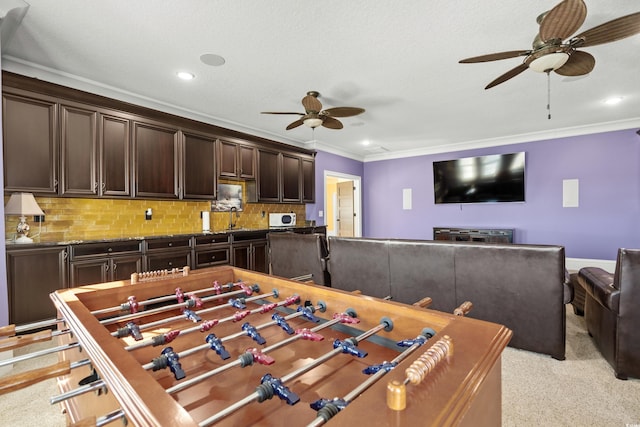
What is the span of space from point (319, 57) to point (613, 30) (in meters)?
2.16

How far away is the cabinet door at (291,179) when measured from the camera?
5596 mm

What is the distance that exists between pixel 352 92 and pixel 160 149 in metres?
2.54

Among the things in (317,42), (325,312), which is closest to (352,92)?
(317,42)

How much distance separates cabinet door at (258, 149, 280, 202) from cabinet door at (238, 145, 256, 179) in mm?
124

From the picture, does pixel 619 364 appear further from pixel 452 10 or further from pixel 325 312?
pixel 452 10

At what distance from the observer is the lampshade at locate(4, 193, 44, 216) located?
2.72m

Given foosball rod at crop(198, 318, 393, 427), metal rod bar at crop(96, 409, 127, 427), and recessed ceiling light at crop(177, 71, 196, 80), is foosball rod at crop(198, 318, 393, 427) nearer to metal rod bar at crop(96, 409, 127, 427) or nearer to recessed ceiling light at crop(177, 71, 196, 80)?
metal rod bar at crop(96, 409, 127, 427)

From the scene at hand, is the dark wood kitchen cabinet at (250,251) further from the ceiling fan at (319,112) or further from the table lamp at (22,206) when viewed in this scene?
the table lamp at (22,206)

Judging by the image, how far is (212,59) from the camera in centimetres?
290

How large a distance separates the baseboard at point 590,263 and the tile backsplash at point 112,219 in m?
5.90

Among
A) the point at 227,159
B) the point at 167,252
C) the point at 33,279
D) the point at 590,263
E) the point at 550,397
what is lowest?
the point at 550,397

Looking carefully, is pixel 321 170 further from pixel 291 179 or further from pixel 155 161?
pixel 155 161

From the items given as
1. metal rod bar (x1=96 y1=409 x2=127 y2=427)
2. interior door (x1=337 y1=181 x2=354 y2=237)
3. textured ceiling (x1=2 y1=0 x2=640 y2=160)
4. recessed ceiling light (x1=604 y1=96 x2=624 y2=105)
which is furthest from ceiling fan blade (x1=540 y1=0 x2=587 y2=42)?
interior door (x1=337 y1=181 x2=354 y2=237)

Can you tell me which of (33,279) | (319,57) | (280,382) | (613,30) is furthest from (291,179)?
(280,382)
